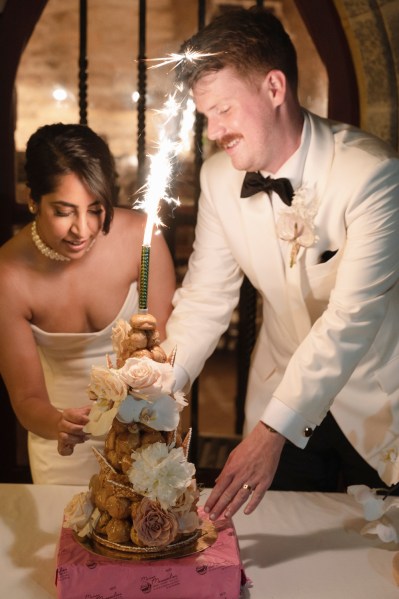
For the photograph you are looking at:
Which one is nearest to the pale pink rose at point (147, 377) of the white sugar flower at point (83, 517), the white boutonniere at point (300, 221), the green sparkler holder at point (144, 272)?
the green sparkler holder at point (144, 272)

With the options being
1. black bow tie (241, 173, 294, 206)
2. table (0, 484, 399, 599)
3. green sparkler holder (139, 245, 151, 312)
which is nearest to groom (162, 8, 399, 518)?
black bow tie (241, 173, 294, 206)

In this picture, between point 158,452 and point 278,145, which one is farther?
point 278,145

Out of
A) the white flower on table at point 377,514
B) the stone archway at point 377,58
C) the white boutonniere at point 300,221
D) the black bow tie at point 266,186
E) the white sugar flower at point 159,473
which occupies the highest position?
the stone archway at point 377,58

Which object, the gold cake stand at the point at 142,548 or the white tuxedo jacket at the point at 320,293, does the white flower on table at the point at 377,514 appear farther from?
the gold cake stand at the point at 142,548

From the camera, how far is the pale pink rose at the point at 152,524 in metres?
1.61

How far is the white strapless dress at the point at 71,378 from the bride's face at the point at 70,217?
221mm

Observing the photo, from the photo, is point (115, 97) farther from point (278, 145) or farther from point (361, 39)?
point (278, 145)

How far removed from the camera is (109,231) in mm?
2633

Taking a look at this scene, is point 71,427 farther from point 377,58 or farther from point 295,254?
point 377,58

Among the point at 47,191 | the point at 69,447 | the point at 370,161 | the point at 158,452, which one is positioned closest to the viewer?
the point at 158,452

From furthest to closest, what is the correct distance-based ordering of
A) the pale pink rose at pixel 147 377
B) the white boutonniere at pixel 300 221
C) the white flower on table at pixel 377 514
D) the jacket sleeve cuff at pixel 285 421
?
the white boutonniere at pixel 300 221 < the jacket sleeve cuff at pixel 285 421 < the white flower on table at pixel 377 514 < the pale pink rose at pixel 147 377

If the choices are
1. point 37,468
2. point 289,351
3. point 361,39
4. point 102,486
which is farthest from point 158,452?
point 361,39

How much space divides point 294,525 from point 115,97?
5.04 meters

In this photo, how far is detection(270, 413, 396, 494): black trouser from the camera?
2.57 m
